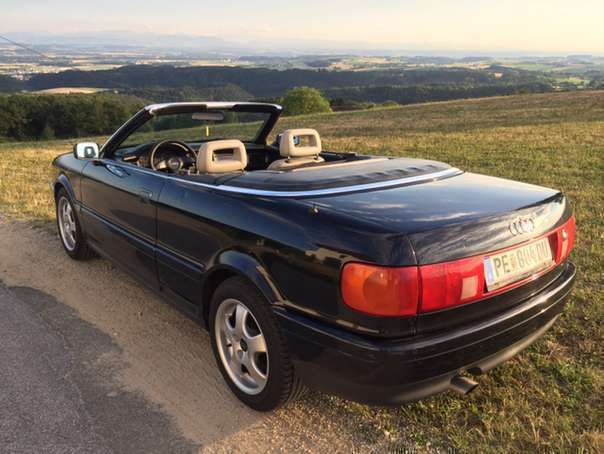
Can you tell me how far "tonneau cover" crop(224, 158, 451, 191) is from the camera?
2662 mm

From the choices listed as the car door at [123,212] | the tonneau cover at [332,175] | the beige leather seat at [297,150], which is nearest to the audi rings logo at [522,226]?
the tonneau cover at [332,175]

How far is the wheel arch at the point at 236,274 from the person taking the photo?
2389mm

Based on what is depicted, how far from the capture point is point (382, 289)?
2.01 metres

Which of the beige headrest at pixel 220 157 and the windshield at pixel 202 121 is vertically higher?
the windshield at pixel 202 121

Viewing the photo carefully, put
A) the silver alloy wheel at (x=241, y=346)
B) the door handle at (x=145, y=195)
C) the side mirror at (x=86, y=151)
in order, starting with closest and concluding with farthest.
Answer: the silver alloy wheel at (x=241, y=346), the door handle at (x=145, y=195), the side mirror at (x=86, y=151)

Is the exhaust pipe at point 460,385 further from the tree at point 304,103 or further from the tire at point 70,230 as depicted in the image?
the tree at point 304,103

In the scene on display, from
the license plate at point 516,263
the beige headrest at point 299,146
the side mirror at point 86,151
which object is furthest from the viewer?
the side mirror at point 86,151

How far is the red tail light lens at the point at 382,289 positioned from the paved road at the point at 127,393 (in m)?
0.80

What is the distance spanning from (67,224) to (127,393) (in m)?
2.84

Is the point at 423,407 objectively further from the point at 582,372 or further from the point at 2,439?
the point at 2,439

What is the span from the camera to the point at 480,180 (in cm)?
297

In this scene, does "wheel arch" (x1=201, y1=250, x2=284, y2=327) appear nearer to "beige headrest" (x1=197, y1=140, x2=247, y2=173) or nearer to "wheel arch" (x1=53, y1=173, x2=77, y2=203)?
"beige headrest" (x1=197, y1=140, x2=247, y2=173)

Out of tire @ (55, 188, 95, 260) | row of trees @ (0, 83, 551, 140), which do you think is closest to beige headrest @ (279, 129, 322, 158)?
tire @ (55, 188, 95, 260)

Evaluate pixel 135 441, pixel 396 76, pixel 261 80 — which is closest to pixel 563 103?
pixel 135 441
